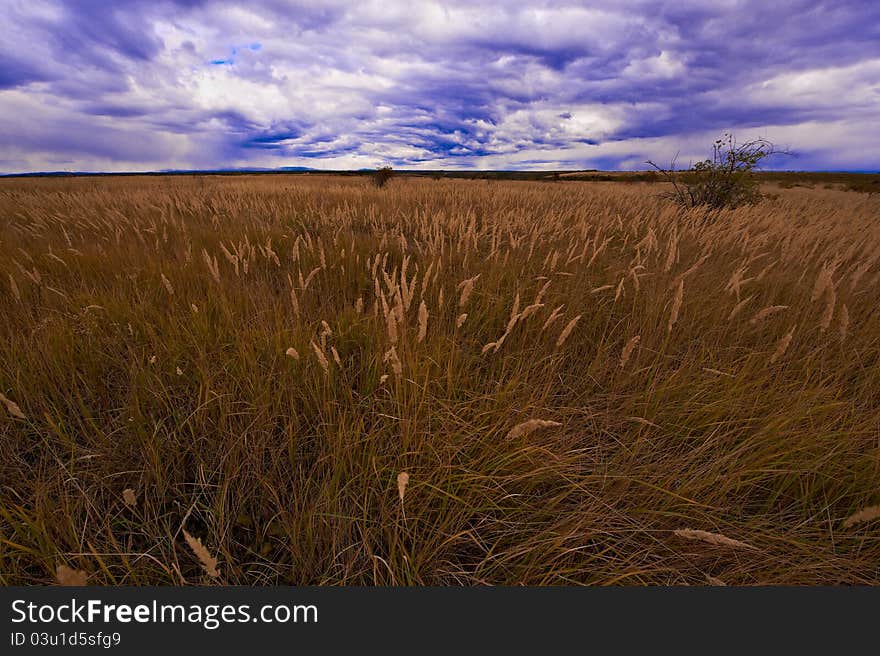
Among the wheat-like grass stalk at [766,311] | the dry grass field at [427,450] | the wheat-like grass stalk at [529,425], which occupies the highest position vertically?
the wheat-like grass stalk at [766,311]

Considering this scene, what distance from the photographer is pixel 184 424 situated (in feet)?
4.58

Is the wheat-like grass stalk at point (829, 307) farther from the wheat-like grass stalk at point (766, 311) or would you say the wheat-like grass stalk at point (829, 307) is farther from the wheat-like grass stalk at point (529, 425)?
the wheat-like grass stalk at point (529, 425)

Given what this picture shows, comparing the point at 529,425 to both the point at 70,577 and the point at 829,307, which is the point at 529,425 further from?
the point at 829,307

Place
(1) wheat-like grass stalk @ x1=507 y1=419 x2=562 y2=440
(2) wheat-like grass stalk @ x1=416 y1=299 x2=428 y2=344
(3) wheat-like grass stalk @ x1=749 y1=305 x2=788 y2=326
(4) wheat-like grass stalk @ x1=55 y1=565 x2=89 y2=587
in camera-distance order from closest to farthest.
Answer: (4) wheat-like grass stalk @ x1=55 y1=565 x2=89 y2=587
(1) wheat-like grass stalk @ x1=507 y1=419 x2=562 y2=440
(2) wheat-like grass stalk @ x1=416 y1=299 x2=428 y2=344
(3) wheat-like grass stalk @ x1=749 y1=305 x2=788 y2=326

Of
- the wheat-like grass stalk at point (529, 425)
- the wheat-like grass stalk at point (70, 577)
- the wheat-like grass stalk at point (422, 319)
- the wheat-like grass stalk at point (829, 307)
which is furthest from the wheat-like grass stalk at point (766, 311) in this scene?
the wheat-like grass stalk at point (70, 577)

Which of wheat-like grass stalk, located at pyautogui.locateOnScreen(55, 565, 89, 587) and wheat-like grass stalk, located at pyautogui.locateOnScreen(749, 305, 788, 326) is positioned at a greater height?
wheat-like grass stalk, located at pyautogui.locateOnScreen(749, 305, 788, 326)

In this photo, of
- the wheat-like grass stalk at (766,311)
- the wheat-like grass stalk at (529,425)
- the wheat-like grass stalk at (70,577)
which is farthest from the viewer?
the wheat-like grass stalk at (766,311)

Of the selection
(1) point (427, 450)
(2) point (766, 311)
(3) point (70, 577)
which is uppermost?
(2) point (766, 311)

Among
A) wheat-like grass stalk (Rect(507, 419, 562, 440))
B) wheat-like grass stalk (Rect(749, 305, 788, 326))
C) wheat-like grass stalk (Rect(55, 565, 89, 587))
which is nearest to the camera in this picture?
wheat-like grass stalk (Rect(55, 565, 89, 587))

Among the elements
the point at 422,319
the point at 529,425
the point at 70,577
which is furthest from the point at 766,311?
the point at 70,577

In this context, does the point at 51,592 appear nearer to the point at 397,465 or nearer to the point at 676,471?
the point at 397,465

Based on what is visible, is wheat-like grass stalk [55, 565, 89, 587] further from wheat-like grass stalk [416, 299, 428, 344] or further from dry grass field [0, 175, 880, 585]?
wheat-like grass stalk [416, 299, 428, 344]

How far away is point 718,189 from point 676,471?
9.47m

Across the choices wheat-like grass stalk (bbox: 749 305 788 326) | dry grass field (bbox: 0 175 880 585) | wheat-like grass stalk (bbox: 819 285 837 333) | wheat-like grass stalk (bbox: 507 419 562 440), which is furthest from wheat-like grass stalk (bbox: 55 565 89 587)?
wheat-like grass stalk (bbox: 819 285 837 333)
